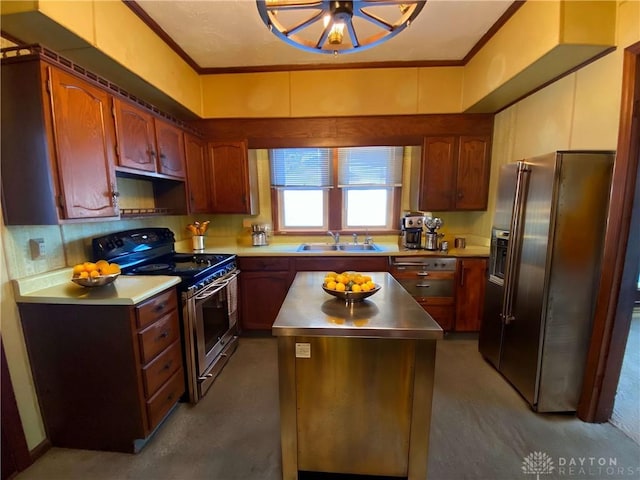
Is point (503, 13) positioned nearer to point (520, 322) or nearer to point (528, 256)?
point (528, 256)

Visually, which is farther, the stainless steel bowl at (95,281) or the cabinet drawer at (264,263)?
the cabinet drawer at (264,263)

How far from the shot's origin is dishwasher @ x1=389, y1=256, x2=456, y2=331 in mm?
2842

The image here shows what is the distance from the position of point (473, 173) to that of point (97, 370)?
3582 millimetres

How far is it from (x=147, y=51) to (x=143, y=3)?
0.98 feet

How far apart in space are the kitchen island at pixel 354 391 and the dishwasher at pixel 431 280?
1.48 m

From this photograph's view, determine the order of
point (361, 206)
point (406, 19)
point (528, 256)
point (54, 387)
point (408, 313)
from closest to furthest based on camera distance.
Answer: point (406, 19) < point (408, 313) < point (54, 387) < point (528, 256) < point (361, 206)

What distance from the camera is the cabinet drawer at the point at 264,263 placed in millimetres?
2904

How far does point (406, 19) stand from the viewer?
3.61 ft

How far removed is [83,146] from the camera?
159 cm

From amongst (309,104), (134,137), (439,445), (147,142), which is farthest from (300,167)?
(439,445)

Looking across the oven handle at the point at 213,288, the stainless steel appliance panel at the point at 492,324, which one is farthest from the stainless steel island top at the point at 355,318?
the stainless steel appliance panel at the point at 492,324

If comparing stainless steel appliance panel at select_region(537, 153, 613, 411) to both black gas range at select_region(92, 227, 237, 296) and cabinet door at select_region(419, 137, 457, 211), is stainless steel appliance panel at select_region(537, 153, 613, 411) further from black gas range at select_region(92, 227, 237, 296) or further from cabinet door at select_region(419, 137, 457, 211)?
black gas range at select_region(92, 227, 237, 296)

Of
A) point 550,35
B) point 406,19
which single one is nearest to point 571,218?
point 550,35

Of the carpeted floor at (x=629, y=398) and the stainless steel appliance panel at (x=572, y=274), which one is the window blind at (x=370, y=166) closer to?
the stainless steel appliance panel at (x=572, y=274)
